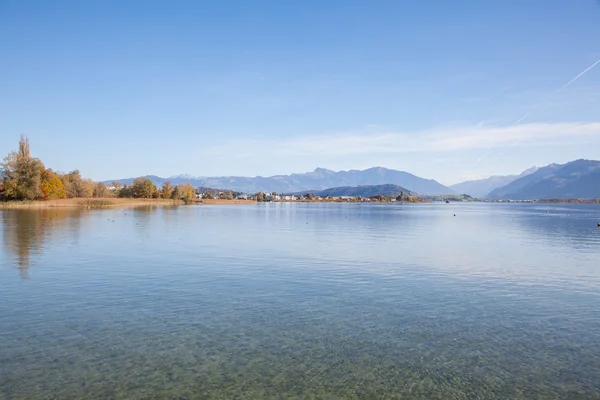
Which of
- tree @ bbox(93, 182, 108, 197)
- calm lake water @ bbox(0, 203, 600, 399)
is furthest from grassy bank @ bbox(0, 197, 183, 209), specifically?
calm lake water @ bbox(0, 203, 600, 399)

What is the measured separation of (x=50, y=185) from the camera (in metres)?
127

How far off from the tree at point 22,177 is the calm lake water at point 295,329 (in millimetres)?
99051

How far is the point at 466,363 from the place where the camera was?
40.4ft

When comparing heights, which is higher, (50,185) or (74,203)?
(50,185)

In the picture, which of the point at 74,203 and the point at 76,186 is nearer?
the point at 74,203

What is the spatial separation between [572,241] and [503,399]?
149 feet

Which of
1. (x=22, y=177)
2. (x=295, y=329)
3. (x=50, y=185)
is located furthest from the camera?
(x=50, y=185)

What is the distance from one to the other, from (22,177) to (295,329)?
125 meters

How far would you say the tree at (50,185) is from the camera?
12438 cm

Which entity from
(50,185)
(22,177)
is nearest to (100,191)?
(50,185)

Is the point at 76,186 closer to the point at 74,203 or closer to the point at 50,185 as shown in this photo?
the point at 74,203

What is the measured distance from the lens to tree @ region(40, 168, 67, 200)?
12438 cm

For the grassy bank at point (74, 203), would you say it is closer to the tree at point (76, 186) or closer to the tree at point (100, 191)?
the tree at point (76, 186)

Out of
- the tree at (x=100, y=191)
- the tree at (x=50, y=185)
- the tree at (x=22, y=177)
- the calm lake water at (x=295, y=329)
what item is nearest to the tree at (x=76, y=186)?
the tree at (x=100, y=191)
